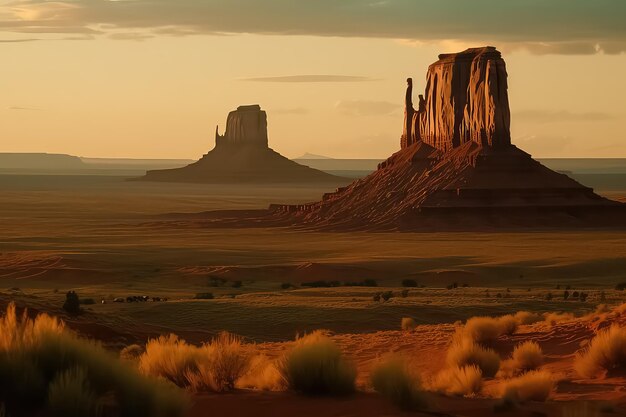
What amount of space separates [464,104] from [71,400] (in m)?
105

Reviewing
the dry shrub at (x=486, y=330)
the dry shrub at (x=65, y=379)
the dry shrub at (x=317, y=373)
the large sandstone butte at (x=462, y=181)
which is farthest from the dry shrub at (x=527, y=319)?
the large sandstone butte at (x=462, y=181)

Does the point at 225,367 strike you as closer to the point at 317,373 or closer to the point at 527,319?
the point at 317,373

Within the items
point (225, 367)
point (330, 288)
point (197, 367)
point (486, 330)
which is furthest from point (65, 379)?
point (330, 288)

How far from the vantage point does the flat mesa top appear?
110 meters

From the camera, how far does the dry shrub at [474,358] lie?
18.3 metres

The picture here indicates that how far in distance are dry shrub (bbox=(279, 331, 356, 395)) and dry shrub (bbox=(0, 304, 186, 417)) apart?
2.07 m

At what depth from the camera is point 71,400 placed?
10430 mm

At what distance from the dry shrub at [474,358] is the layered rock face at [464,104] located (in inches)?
3455

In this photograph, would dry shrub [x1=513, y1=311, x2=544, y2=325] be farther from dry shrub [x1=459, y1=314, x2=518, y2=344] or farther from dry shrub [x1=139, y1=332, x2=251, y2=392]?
dry shrub [x1=139, y1=332, x2=251, y2=392]

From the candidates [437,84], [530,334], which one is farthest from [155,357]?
[437,84]

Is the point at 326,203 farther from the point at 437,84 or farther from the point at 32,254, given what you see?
the point at 32,254

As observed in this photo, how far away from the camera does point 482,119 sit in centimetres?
10800

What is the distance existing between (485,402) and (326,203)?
100601mm

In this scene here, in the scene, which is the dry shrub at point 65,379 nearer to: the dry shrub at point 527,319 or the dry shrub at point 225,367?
the dry shrub at point 225,367
